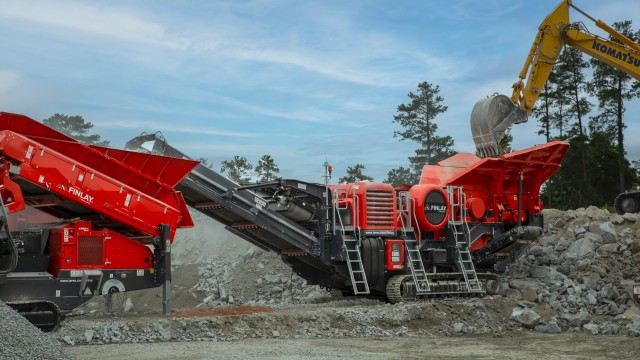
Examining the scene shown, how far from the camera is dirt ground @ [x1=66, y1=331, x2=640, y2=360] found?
10086mm

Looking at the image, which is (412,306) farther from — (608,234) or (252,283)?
(252,283)

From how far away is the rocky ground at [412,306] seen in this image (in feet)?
38.7

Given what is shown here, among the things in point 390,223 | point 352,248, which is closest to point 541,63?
point 390,223

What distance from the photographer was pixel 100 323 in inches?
446

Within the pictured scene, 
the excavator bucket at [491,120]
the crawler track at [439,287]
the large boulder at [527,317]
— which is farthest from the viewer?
the excavator bucket at [491,120]

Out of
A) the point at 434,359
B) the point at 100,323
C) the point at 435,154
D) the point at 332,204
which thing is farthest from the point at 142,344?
the point at 435,154

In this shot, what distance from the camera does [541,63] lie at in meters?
18.8

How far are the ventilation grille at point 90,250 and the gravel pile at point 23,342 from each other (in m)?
2.82

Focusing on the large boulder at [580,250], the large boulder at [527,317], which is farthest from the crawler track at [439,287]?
the large boulder at [580,250]

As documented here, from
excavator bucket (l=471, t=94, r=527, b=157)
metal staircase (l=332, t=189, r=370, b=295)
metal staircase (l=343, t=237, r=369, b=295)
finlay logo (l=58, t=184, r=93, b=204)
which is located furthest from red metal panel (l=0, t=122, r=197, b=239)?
excavator bucket (l=471, t=94, r=527, b=157)

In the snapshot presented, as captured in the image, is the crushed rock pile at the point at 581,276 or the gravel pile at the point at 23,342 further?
the crushed rock pile at the point at 581,276

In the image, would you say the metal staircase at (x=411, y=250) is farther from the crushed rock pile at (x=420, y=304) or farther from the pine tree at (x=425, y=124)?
the pine tree at (x=425, y=124)

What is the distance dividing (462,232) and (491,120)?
10.5ft

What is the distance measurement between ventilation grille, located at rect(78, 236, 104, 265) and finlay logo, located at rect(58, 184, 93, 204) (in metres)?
0.61
